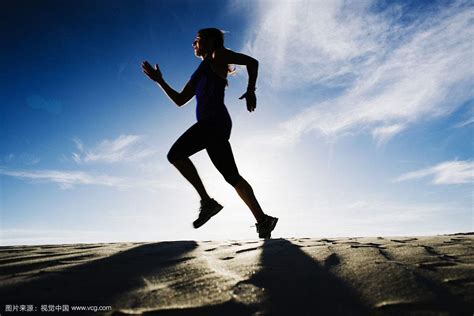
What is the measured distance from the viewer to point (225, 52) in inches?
141

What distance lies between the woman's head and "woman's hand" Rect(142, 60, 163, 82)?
54 cm

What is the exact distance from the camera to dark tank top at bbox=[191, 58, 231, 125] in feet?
11.5

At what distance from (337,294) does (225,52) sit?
274cm

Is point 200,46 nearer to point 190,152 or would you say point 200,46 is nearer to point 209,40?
point 209,40

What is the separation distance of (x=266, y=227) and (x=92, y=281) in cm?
197

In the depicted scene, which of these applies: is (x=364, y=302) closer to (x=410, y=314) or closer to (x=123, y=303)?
(x=410, y=314)

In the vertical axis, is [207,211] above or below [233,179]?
below

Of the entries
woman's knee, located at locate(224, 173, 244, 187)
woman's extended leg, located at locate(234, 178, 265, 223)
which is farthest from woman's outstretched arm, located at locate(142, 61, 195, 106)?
woman's extended leg, located at locate(234, 178, 265, 223)

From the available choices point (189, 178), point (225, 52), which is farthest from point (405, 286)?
point (225, 52)

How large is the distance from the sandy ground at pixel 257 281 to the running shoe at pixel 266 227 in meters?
1.09

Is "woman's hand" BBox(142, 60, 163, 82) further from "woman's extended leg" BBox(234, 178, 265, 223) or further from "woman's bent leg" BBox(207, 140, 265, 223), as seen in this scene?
"woman's extended leg" BBox(234, 178, 265, 223)

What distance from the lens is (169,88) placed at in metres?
3.96

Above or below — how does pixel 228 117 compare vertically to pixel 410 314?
above

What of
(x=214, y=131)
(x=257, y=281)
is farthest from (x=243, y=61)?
(x=257, y=281)
